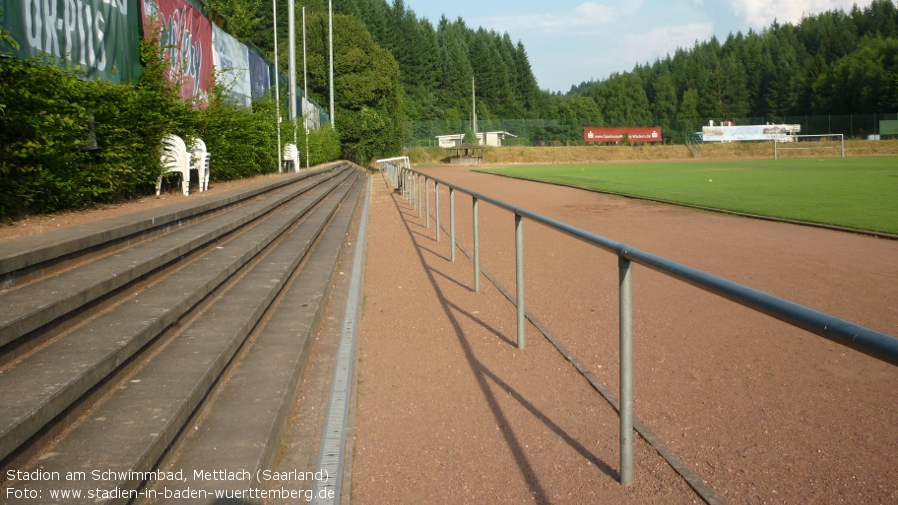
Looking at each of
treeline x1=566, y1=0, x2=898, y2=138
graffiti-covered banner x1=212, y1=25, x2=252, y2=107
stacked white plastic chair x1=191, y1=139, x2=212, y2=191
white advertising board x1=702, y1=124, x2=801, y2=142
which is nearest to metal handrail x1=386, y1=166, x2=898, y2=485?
stacked white plastic chair x1=191, y1=139, x2=212, y2=191

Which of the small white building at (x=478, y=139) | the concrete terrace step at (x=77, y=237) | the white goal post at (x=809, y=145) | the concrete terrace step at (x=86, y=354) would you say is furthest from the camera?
the small white building at (x=478, y=139)

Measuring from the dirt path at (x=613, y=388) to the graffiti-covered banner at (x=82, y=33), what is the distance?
3.87 m

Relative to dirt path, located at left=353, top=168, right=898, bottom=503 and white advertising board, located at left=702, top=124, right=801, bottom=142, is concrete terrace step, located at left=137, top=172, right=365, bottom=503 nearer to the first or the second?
dirt path, located at left=353, top=168, right=898, bottom=503

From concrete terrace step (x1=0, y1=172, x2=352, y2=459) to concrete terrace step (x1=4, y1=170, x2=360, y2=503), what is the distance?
0.41ft

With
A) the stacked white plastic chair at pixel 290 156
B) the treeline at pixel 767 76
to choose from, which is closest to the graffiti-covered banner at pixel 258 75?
the stacked white plastic chair at pixel 290 156

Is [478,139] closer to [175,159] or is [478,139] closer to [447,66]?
[447,66]

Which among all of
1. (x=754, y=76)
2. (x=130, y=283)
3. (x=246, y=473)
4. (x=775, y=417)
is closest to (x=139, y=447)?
(x=246, y=473)

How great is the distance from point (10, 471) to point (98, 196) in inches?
284

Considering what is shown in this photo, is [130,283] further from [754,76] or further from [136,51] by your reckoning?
[754,76]

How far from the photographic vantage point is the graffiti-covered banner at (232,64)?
1756 centimetres

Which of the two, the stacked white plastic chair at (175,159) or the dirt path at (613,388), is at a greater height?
the stacked white plastic chair at (175,159)

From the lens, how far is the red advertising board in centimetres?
8406

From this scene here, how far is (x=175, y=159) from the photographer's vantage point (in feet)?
40.6

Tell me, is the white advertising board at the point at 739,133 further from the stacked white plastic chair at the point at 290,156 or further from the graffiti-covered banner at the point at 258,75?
the graffiti-covered banner at the point at 258,75
